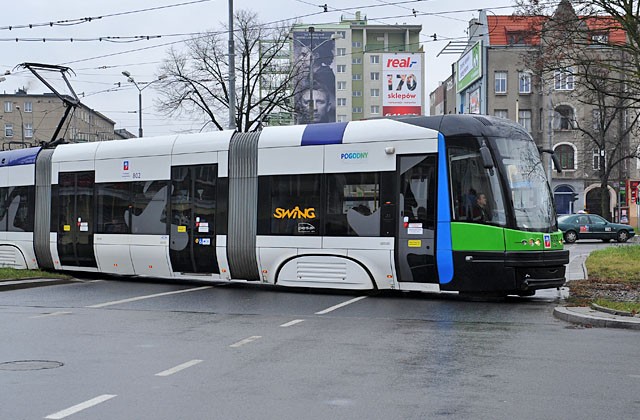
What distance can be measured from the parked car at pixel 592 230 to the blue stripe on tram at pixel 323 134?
2928cm

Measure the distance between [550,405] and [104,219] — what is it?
1494 centimetres

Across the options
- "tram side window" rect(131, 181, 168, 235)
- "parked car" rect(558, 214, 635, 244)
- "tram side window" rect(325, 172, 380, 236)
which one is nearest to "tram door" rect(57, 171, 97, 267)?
"tram side window" rect(131, 181, 168, 235)

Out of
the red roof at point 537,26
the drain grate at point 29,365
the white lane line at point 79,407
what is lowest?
the drain grate at point 29,365

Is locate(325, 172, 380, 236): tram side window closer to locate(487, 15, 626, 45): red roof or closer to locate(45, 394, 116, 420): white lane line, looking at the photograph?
locate(487, 15, 626, 45): red roof

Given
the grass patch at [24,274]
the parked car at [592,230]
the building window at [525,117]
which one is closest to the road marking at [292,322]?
the grass patch at [24,274]

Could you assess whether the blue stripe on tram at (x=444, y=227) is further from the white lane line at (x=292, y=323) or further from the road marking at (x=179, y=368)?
the road marking at (x=179, y=368)

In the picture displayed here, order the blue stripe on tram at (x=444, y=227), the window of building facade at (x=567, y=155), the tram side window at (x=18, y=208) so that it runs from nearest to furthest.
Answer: the blue stripe on tram at (x=444, y=227)
the tram side window at (x=18, y=208)
the window of building facade at (x=567, y=155)

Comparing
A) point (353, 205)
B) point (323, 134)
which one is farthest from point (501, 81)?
point (353, 205)

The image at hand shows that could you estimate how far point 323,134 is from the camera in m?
16.5

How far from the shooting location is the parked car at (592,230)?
43.3 metres

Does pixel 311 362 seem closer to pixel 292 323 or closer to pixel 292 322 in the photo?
pixel 292 323

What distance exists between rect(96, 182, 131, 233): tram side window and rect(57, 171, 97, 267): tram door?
0.31 metres

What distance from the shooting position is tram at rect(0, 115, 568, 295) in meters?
14.6

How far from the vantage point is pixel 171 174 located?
733 inches
